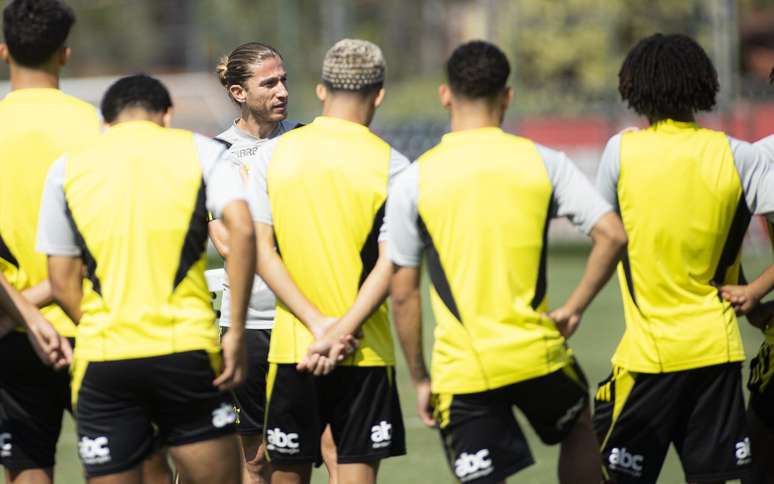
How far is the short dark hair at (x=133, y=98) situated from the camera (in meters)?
5.14

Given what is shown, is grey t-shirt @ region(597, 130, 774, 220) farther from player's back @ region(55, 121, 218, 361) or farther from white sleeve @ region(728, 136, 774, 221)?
player's back @ region(55, 121, 218, 361)

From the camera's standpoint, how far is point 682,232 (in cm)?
546

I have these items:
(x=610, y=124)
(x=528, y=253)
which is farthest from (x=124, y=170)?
(x=610, y=124)

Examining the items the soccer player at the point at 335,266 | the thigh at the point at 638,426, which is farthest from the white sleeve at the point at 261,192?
the thigh at the point at 638,426

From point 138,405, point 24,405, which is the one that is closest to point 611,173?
point 138,405

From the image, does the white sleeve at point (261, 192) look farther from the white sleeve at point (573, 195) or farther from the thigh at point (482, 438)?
the white sleeve at point (573, 195)

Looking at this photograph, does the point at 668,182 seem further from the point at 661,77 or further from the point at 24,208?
the point at 24,208

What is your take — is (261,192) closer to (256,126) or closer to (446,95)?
(446,95)

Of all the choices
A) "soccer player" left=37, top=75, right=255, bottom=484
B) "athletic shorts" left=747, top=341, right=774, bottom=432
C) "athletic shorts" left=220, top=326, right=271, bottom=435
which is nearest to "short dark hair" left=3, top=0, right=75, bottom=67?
"soccer player" left=37, top=75, right=255, bottom=484

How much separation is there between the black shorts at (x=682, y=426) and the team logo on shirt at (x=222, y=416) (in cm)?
166

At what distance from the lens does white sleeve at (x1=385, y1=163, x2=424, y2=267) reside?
4.96 m

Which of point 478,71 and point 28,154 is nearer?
point 478,71

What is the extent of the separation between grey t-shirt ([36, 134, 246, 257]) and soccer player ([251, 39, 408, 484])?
46 centimetres

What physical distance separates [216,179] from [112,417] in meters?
0.98
